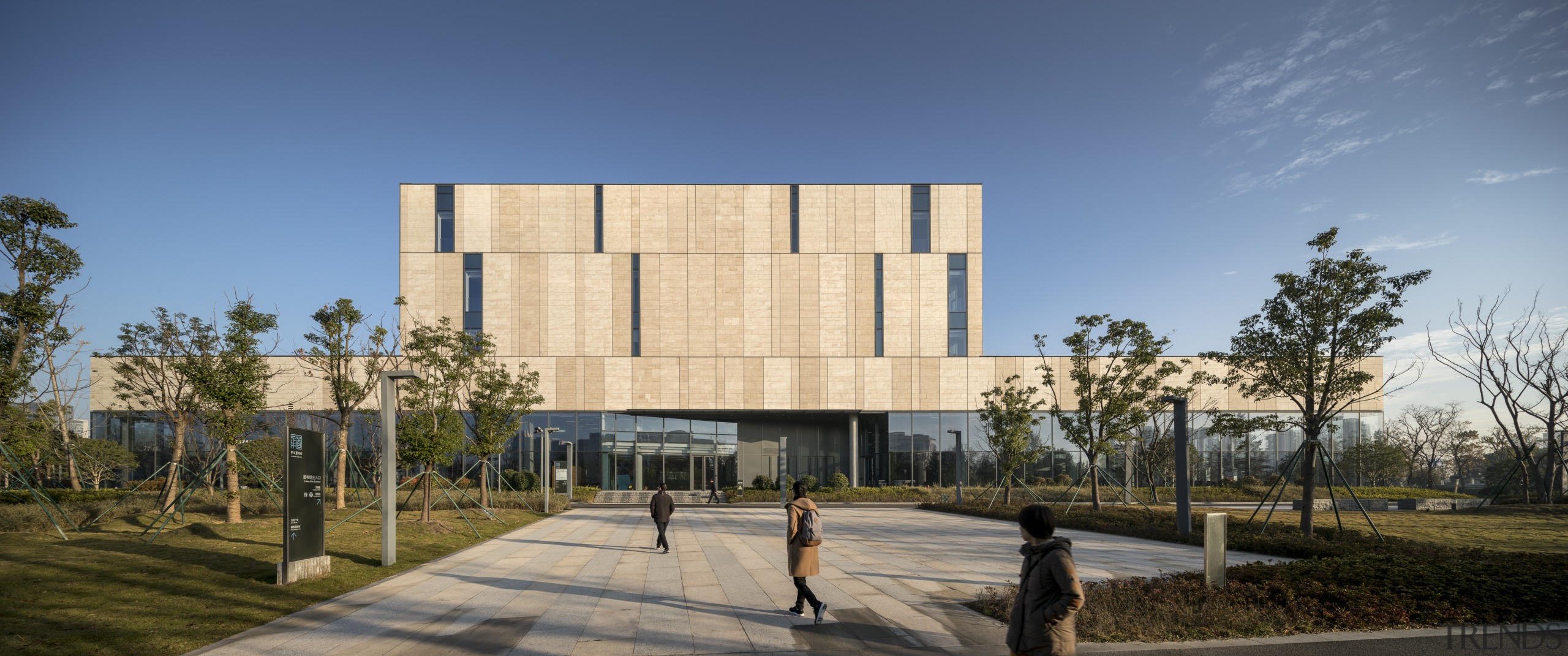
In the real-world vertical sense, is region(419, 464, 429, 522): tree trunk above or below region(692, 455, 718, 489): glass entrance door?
above

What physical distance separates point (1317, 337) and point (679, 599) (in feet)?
56.0

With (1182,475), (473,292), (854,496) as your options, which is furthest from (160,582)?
(473,292)

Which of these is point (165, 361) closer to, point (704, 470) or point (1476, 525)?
point (704, 470)

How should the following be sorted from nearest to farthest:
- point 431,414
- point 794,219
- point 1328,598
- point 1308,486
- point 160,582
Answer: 1. point 1328,598
2. point 160,582
3. point 1308,486
4. point 431,414
5. point 794,219

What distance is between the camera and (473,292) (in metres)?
47.1

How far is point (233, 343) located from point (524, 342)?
2618 cm

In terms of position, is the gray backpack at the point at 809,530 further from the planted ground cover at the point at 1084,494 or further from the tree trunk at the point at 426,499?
the planted ground cover at the point at 1084,494

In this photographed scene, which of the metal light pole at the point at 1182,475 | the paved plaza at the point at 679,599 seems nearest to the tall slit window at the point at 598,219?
the paved plaza at the point at 679,599

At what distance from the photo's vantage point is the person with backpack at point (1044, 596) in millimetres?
4676

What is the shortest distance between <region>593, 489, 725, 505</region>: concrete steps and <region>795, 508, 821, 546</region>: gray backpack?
112 ft

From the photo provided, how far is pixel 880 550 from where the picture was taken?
17.5m

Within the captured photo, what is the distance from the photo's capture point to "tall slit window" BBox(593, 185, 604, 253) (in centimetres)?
4750

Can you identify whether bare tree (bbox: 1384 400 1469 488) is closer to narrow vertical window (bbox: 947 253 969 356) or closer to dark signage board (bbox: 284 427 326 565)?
narrow vertical window (bbox: 947 253 969 356)

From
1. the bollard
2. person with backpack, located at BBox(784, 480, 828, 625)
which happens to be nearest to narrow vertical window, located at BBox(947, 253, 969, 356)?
the bollard
